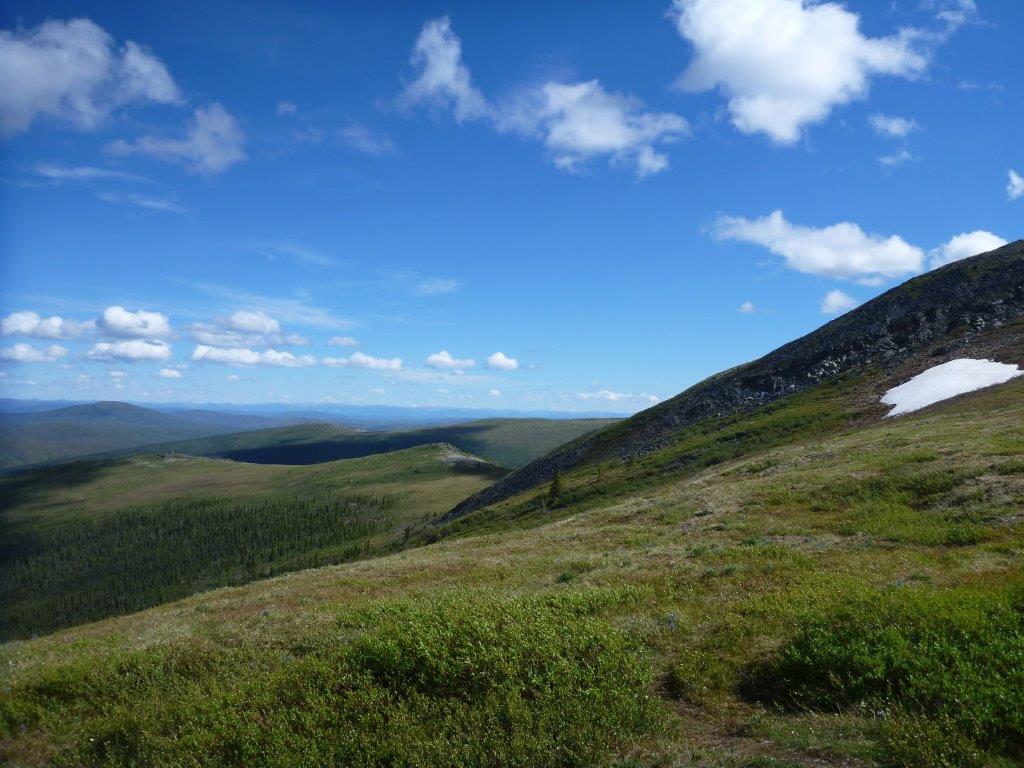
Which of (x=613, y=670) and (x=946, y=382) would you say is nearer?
(x=613, y=670)

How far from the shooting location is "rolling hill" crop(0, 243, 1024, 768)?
7844mm

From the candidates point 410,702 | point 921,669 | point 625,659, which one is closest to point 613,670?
point 625,659

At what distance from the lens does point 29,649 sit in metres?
18.9

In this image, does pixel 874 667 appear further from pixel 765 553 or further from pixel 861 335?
pixel 861 335

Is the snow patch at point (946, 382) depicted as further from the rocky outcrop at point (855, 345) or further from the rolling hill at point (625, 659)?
the rolling hill at point (625, 659)

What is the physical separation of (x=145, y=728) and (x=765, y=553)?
1766cm

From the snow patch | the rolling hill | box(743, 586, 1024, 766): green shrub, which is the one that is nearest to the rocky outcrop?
the snow patch

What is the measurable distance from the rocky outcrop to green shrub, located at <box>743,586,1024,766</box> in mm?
72793

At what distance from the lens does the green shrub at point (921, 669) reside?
6871 millimetres

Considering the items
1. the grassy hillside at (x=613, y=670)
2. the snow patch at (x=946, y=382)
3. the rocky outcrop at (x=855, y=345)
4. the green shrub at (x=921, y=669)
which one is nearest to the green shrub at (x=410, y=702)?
the grassy hillside at (x=613, y=670)

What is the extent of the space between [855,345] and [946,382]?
105 feet

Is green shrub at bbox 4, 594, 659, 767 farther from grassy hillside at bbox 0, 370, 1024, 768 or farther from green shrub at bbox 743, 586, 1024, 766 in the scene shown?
green shrub at bbox 743, 586, 1024, 766

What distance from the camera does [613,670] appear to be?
9.45 meters

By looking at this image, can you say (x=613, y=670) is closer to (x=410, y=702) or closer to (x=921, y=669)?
(x=410, y=702)
